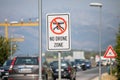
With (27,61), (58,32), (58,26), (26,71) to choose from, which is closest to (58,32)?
(58,32)

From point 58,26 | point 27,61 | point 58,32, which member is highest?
point 58,26

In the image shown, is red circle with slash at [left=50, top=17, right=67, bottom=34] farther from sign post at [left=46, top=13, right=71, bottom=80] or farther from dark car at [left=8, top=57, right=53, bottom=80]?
dark car at [left=8, top=57, right=53, bottom=80]

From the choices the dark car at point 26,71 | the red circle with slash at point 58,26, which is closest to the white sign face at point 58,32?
the red circle with slash at point 58,26

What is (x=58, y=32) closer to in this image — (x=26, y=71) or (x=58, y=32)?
(x=58, y=32)

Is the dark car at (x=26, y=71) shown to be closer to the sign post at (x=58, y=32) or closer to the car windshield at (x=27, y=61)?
the car windshield at (x=27, y=61)

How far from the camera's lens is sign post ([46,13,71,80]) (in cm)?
1231

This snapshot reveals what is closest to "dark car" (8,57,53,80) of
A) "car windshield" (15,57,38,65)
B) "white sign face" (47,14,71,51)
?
"car windshield" (15,57,38,65)

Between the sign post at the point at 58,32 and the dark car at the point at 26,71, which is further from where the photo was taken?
the dark car at the point at 26,71

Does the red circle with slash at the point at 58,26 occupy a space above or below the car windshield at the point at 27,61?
above

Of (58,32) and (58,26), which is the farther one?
(58,26)

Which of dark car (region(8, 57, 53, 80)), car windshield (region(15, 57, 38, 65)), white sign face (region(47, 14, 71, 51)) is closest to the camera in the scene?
white sign face (region(47, 14, 71, 51))

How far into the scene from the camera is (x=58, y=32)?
12.4 metres

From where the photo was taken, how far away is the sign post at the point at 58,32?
40.4ft

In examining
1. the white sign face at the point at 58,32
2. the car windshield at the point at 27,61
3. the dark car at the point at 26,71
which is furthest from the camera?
→ the car windshield at the point at 27,61
